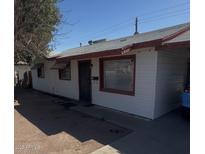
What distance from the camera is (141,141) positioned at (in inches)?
173

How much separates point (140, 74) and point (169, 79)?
1201mm

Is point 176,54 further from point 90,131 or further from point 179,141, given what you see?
point 90,131

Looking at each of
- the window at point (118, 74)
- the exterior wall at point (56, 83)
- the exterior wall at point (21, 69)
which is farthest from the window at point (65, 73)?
the exterior wall at point (21, 69)

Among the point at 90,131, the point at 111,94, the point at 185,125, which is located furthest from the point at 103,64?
the point at 185,125

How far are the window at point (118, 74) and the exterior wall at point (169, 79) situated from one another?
103 centimetres

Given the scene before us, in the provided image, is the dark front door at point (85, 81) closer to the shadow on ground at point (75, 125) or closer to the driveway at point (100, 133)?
the shadow on ground at point (75, 125)

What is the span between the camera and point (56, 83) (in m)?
11.8

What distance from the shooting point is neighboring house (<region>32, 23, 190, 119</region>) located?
19.4ft

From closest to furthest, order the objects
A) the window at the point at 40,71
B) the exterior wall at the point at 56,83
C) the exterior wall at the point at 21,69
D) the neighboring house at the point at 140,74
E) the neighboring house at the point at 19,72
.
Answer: the neighboring house at the point at 140,74, the exterior wall at the point at 56,83, the window at the point at 40,71, the neighboring house at the point at 19,72, the exterior wall at the point at 21,69

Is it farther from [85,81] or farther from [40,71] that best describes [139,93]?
[40,71]

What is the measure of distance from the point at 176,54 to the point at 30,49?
674 cm

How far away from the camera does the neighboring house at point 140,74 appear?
5.92 m

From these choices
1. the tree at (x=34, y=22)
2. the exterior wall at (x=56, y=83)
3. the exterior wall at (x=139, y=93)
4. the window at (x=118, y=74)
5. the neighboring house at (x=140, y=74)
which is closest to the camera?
the tree at (x=34, y=22)

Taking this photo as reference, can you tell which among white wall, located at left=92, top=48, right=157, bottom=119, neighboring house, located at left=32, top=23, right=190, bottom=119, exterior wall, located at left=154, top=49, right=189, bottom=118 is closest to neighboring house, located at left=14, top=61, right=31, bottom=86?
neighboring house, located at left=32, top=23, right=190, bottom=119
